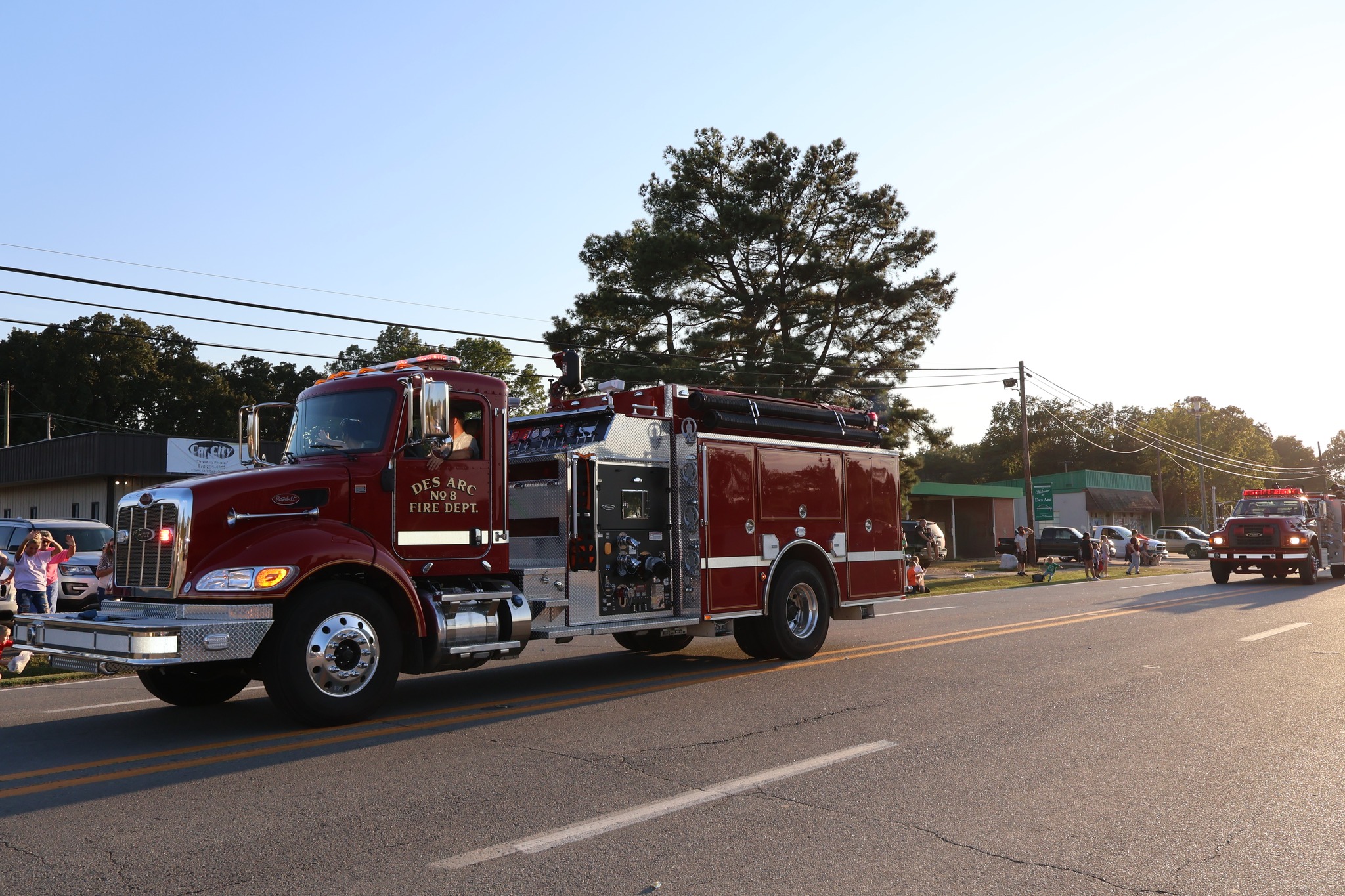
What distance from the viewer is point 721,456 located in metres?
10.8

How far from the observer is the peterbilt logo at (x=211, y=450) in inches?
1324

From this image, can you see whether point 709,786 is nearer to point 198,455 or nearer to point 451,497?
point 451,497

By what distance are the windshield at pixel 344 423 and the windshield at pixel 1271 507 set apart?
84.9 ft

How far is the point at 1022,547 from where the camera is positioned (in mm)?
35844

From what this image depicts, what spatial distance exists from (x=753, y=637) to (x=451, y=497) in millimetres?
4244

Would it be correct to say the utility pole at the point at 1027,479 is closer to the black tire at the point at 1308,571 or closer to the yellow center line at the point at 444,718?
the black tire at the point at 1308,571

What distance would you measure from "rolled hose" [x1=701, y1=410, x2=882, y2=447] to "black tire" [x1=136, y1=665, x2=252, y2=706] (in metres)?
5.12

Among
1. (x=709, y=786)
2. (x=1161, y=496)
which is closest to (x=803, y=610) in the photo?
(x=709, y=786)

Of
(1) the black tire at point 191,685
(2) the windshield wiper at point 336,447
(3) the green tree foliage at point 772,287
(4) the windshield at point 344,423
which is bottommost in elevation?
(1) the black tire at point 191,685

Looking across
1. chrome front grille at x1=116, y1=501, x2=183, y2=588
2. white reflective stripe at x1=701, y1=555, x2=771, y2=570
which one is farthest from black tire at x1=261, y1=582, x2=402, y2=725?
white reflective stripe at x1=701, y1=555, x2=771, y2=570

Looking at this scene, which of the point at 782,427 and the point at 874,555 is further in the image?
the point at 874,555

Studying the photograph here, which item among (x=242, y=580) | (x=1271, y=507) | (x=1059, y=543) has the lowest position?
(x=1059, y=543)

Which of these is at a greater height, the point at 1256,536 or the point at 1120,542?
the point at 1256,536

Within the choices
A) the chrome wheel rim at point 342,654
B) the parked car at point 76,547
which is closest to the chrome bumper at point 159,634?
the chrome wheel rim at point 342,654
